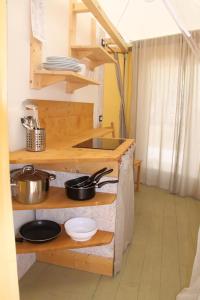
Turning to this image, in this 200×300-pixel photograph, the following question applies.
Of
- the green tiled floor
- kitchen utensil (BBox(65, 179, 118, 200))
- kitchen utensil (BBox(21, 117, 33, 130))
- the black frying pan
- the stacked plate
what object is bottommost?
the green tiled floor

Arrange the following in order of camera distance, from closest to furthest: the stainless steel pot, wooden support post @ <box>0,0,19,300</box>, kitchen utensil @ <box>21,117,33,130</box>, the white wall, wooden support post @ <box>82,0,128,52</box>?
wooden support post @ <box>0,0,19,300</box> → the stainless steel pot → the white wall → kitchen utensil @ <box>21,117,33,130</box> → wooden support post @ <box>82,0,128,52</box>

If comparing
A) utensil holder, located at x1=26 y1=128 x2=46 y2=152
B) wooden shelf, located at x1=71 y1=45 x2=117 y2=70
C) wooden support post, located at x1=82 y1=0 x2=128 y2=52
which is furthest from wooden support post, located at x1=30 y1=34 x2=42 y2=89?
wooden shelf, located at x1=71 y1=45 x2=117 y2=70

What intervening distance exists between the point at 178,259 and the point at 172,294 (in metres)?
0.43

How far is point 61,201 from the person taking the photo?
1.58 metres

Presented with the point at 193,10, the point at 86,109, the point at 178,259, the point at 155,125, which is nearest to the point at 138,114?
the point at 155,125

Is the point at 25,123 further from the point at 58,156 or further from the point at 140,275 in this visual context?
the point at 140,275

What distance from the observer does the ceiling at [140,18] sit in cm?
283

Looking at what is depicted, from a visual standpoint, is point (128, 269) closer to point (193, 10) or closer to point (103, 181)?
point (103, 181)

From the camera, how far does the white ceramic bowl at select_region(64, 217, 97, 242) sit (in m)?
1.67

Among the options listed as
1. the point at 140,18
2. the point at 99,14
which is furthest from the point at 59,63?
the point at 140,18

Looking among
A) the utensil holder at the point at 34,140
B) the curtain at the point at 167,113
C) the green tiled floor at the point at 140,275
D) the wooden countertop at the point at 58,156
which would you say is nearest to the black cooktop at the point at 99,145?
the wooden countertop at the point at 58,156

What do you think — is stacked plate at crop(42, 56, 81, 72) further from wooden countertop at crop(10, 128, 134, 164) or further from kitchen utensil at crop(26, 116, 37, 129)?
wooden countertop at crop(10, 128, 134, 164)

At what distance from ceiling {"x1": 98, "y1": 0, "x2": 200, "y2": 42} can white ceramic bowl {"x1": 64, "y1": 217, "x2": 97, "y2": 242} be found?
6.36 feet

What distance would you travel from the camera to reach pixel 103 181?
171cm
